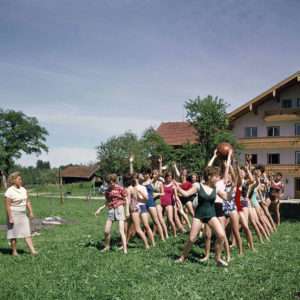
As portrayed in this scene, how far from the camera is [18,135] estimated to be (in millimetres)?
80750

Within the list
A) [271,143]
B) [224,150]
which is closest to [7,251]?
[224,150]

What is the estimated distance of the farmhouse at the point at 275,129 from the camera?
1601 inches

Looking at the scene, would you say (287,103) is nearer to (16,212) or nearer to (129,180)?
(129,180)

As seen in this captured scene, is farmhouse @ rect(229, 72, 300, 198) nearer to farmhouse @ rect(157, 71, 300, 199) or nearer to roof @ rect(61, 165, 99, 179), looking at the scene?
farmhouse @ rect(157, 71, 300, 199)

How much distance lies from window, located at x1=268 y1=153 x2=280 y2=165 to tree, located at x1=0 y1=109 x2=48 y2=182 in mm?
51735

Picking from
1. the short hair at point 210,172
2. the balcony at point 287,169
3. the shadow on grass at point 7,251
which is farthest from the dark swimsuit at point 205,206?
the balcony at point 287,169

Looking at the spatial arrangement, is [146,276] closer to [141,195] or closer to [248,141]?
[141,195]

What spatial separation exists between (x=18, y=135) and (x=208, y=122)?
5348 cm

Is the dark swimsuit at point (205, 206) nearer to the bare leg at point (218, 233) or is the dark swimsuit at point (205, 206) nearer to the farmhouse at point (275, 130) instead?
the bare leg at point (218, 233)

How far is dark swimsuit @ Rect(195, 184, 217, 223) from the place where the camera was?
7.91 meters

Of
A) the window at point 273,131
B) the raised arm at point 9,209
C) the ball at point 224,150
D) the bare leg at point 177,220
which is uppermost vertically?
the window at point 273,131

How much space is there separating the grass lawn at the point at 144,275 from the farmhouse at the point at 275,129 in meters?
32.4

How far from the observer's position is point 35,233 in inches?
536

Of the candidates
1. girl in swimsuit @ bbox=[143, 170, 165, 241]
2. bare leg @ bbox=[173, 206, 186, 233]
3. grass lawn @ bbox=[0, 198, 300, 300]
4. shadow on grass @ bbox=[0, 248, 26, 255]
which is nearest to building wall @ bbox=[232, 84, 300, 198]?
bare leg @ bbox=[173, 206, 186, 233]
